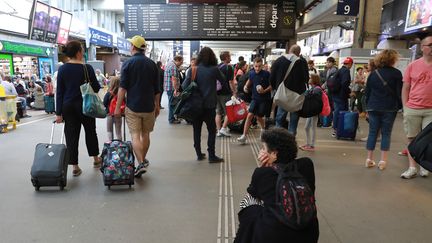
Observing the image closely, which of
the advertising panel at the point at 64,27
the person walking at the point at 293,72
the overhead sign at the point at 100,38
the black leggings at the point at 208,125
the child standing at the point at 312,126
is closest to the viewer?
the black leggings at the point at 208,125

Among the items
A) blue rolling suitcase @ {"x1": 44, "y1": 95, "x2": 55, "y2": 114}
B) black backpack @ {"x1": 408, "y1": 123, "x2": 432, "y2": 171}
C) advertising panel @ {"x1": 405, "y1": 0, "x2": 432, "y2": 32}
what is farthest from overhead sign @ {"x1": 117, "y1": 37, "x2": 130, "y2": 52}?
black backpack @ {"x1": 408, "y1": 123, "x2": 432, "y2": 171}

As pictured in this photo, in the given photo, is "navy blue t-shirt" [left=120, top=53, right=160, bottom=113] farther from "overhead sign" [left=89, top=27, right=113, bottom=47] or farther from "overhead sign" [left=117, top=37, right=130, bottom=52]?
"overhead sign" [left=117, top=37, right=130, bottom=52]

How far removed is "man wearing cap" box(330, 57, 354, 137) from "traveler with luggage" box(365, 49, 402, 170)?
7.90 feet

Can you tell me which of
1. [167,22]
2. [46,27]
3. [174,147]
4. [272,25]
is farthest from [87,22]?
[174,147]

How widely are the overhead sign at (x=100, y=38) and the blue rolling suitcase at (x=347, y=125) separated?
16.0m

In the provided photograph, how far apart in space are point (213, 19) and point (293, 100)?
4.80m

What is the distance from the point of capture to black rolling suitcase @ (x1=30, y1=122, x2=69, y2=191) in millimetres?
3600

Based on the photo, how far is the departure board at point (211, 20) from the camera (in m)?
8.98

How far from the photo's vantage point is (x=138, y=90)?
3943 millimetres

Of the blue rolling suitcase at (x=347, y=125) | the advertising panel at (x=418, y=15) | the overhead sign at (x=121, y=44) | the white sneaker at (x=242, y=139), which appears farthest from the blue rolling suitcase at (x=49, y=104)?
the overhead sign at (x=121, y=44)

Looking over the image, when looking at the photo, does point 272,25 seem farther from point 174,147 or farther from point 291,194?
point 291,194

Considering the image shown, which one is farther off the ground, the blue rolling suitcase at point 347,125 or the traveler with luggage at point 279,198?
the traveler with luggage at point 279,198

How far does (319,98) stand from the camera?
5.30m

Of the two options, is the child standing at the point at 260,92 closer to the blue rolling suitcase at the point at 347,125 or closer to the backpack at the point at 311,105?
the backpack at the point at 311,105
